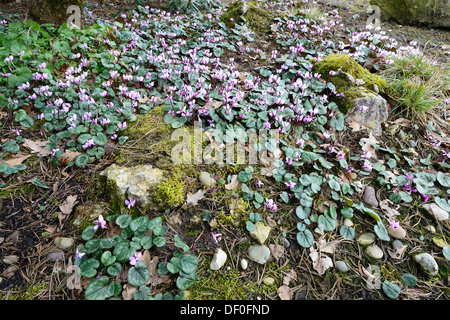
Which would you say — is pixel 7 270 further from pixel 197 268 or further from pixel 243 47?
pixel 243 47

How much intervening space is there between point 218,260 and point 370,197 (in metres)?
1.61

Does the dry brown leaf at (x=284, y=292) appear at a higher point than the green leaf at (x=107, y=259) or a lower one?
lower

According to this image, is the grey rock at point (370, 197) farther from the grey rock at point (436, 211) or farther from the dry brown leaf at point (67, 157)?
the dry brown leaf at point (67, 157)

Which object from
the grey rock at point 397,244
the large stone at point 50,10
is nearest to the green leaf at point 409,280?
the grey rock at point 397,244

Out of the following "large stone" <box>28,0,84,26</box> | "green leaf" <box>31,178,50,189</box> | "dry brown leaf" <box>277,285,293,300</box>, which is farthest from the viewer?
"large stone" <box>28,0,84,26</box>

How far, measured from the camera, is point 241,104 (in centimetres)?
296

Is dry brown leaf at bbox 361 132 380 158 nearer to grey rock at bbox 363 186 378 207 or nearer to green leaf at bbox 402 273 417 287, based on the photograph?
grey rock at bbox 363 186 378 207

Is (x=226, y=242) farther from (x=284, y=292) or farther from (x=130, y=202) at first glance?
(x=130, y=202)

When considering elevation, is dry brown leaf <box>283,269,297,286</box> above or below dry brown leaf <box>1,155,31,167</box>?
below

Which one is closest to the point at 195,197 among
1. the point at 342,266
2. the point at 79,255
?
the point at 79,255

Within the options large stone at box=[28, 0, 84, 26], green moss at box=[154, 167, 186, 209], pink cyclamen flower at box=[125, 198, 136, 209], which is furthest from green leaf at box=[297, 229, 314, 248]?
large stone at box=[28, 0, 84, 26]

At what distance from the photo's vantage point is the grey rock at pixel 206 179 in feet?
7.75

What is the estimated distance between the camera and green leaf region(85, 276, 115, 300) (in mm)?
1705
